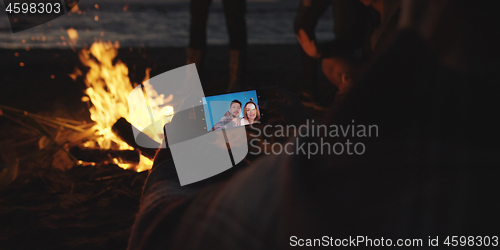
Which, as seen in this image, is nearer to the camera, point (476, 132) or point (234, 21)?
point (476, 132)

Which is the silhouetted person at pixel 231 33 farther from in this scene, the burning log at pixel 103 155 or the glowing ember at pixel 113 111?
the burning log at pixel 103 155

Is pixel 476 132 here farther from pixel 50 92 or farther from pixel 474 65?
pixel 50 92

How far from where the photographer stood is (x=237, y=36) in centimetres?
423

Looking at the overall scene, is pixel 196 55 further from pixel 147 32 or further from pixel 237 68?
pixel 147 32

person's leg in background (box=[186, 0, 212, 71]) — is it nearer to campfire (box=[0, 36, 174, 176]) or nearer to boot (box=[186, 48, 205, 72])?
boot (box=[186, 48, 205, 72])

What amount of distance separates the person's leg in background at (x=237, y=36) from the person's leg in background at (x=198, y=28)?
0.25m

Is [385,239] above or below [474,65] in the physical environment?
below

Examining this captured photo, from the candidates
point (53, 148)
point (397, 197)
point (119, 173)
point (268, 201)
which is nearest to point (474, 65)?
point (397, 197)

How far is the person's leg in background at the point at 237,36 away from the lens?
13.5 ft

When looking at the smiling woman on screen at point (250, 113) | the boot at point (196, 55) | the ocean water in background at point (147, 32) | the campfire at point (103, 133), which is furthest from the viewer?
the ocean water in background at point (147, 32)

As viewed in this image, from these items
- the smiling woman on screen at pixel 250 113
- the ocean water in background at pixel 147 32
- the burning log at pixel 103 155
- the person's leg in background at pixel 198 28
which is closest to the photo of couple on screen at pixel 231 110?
the smiling woman on screen at pixel 250 113

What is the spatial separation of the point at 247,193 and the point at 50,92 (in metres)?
4.89

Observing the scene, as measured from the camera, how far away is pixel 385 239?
52 centimetres

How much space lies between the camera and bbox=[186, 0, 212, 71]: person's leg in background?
4.09 metres
